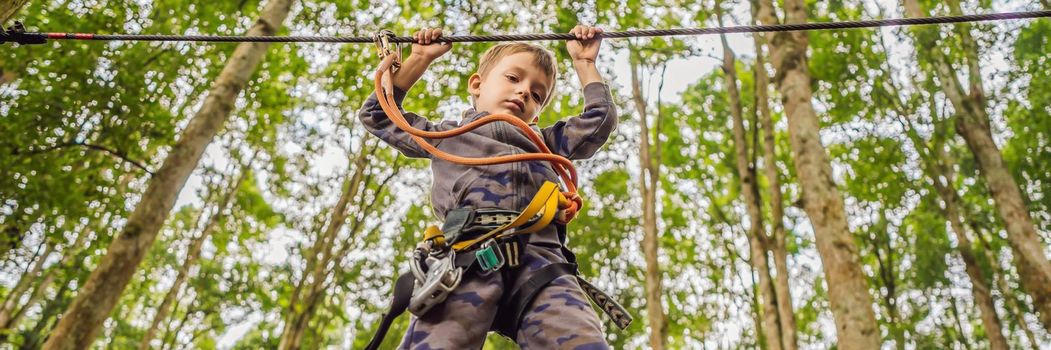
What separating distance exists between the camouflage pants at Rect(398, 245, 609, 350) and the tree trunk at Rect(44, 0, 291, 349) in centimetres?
437

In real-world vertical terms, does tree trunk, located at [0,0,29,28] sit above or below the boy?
above

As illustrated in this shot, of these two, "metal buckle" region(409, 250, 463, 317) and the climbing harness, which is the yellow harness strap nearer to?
"metal buckle" region(409, 250, 463, 317)

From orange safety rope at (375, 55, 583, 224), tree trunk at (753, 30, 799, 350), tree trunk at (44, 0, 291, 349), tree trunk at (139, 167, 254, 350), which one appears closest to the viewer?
orange safety rope at (375, 55, 583, 224)

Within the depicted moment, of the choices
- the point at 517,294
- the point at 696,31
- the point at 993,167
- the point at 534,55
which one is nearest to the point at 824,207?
the point at 696,31

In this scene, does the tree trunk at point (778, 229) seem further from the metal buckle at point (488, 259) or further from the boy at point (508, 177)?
the metal buckle at point (488, 259)

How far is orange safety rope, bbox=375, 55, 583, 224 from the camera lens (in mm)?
1904

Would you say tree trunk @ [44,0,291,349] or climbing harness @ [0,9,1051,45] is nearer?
climbing harness @ [0,9,1051,45]

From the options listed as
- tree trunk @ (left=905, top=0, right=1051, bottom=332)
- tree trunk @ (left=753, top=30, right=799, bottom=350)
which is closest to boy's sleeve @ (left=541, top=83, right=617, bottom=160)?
tree trunk @ (left=753, top=30, right=799, bottom=350)

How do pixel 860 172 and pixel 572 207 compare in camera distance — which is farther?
pixel 860 172

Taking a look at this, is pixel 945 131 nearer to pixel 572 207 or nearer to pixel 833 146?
pixel 833 146

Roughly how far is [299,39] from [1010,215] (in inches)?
378

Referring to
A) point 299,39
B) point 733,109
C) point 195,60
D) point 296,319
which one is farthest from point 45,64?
point 733,109

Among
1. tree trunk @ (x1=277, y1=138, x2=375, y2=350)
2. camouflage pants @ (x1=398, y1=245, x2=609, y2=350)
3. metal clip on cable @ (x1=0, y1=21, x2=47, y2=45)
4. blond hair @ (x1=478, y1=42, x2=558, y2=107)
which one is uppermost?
tree trunk @ (x1=277, y1=138, x2=375, y2=350)

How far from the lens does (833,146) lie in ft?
51.6
